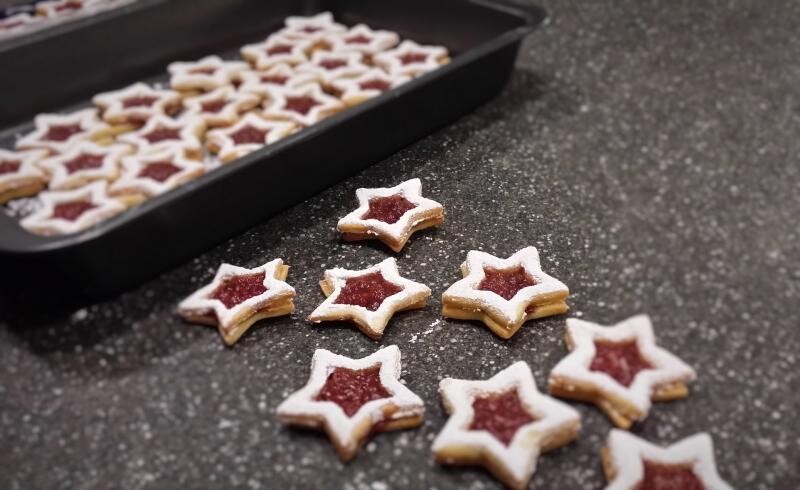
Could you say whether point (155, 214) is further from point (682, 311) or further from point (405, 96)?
point (682, 311)

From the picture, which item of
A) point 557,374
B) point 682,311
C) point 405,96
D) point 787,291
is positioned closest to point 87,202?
point 405,96

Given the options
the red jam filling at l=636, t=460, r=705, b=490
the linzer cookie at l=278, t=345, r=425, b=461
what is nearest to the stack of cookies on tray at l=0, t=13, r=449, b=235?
the linzer cookie at l=278, t=345, r=425, b=461

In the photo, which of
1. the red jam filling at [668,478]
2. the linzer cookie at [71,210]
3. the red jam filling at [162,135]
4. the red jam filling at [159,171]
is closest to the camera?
the red jam filling at [668,478]

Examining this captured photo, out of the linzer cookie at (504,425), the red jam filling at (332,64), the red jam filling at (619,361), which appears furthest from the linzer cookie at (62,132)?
the red jam filling at (619,361)

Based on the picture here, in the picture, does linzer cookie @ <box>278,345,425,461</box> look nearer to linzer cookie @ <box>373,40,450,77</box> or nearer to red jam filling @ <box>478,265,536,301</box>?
red jam filling @ <box>478,265,536,301</box>

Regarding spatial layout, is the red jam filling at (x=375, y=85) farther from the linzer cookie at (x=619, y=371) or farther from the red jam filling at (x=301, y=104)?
the linzer cookie at (x=619, y=371)

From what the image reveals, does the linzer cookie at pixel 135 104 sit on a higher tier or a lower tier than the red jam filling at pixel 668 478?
higher

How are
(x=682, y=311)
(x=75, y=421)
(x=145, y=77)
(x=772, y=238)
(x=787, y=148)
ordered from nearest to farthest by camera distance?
(x=75, y=421) < (x=682, y=311) < (x=772, y=238) < (x=787, y=148) < (x=145, y=77)
